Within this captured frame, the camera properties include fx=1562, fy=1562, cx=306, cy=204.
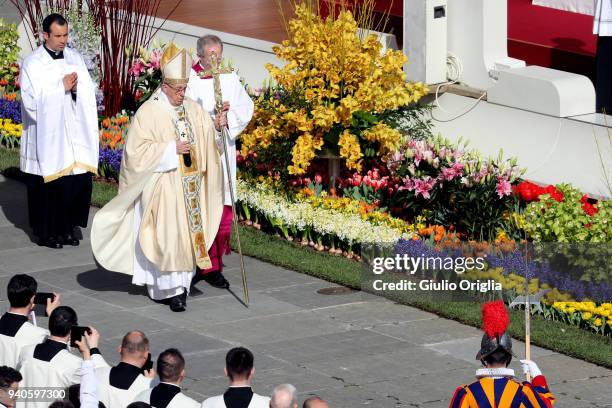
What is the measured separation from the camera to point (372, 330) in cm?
1174

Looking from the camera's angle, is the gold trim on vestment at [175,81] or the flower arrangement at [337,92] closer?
the gold trim on vestment at [175,81]

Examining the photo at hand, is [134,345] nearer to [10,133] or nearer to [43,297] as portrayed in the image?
[43,297]

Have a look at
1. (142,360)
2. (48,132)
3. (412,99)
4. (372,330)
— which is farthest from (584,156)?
(142,360)

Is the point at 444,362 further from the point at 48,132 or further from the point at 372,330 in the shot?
the point at 48,132

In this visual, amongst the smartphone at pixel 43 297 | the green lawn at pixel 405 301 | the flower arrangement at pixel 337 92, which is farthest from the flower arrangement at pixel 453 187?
the smartphone at pixel 43 297

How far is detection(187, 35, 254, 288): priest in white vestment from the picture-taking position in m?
12.7

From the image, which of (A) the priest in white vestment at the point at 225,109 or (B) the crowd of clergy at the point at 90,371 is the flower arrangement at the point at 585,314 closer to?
(A) the priest in white vestment at the point at 225,109

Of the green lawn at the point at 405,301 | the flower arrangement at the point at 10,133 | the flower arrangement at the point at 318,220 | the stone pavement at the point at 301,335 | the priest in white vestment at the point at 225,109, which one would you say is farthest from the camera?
the flower arrangement at the point at 10,133

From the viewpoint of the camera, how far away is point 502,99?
14617mm

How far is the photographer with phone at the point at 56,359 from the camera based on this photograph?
8.80m

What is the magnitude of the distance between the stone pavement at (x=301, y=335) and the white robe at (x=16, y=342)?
1381 mm

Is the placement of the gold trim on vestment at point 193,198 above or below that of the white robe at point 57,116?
below

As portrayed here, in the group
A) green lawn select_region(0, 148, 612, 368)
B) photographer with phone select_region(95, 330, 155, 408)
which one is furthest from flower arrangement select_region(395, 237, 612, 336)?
photographer with phone select_region(95, 330, 155, 408)

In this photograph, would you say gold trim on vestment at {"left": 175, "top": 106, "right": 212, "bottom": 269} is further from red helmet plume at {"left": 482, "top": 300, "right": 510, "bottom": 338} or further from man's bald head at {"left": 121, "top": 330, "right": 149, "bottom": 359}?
red helmet plume at {"left": 482, "top": 300, "right": 510, "bottom": 338}
